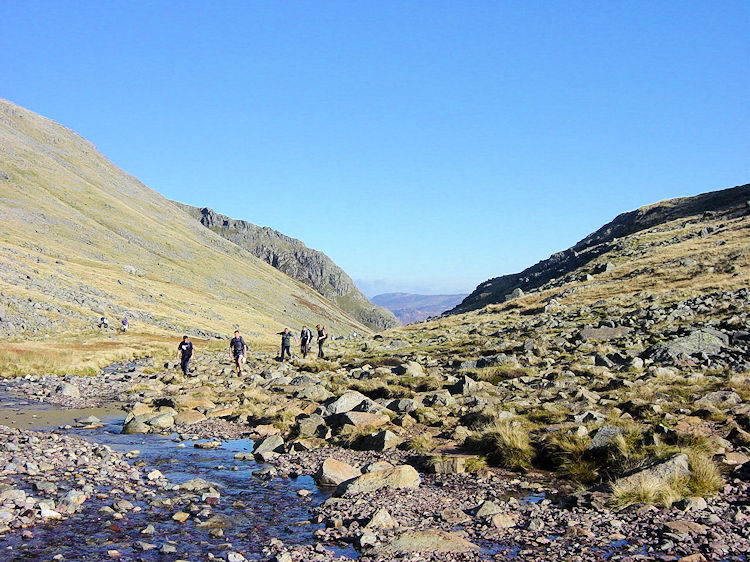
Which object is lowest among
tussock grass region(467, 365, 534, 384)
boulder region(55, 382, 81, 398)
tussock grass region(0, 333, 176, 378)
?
tussock grass region(467, 365, 534, 384)

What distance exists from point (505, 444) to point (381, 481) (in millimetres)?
3881

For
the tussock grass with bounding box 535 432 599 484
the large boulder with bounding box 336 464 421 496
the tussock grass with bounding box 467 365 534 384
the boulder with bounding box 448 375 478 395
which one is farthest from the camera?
the tussock grass with bounding box 467 365 534 384

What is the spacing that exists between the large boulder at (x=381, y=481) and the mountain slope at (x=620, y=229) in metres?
67.8

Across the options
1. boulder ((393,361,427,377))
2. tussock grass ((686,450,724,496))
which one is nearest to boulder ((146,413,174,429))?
boulder ((393,361,427,377))

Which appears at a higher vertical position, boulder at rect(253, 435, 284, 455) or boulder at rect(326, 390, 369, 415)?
boulder at rect(326, 390, 369, 415)

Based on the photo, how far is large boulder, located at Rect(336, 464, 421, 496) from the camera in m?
12.0

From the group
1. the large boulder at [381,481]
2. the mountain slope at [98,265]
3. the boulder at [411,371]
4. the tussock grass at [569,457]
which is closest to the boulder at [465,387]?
the boulder at [411,371]

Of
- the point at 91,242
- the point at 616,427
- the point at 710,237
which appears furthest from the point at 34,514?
the point at 91,242

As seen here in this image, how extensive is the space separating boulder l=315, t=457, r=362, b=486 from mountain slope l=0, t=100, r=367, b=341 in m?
43.4

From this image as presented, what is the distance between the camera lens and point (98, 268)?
10119 centimetres

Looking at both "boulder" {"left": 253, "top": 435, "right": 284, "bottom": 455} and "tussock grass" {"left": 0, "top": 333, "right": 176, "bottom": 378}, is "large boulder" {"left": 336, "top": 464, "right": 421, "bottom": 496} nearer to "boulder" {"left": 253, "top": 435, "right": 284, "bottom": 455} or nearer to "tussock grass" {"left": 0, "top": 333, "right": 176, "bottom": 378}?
"boulder" {"left": 253, "top": 435, "right": 284, "bottom": 455}

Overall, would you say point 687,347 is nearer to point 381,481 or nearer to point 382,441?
point 382,441

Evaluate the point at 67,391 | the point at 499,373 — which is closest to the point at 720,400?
the point at 499,373

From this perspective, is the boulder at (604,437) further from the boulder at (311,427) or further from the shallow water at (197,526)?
the boulder at (311,427)
